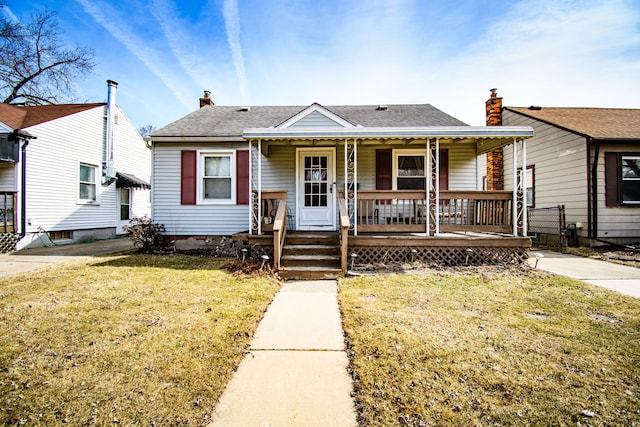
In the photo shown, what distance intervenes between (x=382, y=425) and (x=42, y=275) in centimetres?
722

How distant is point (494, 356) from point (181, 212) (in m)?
8.60

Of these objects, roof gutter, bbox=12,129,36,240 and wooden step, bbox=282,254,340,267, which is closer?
wooden step, bbox=282,254,340,267

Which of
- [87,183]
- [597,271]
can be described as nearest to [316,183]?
[597,271]

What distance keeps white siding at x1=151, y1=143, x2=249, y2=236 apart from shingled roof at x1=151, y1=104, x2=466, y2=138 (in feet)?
2.47

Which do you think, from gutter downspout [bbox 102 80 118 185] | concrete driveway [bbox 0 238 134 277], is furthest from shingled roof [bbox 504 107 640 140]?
gutter downspout [bbox 102 80 118 185]

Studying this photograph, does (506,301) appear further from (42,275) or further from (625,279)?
(42,275)

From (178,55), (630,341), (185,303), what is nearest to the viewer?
(630,341)

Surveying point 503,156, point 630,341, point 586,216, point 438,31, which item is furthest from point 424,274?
point 503,156

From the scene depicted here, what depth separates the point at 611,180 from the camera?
365 inches

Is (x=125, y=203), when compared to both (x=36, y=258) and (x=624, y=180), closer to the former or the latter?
(x=36, y=258)

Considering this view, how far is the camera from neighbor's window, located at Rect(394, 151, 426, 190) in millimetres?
8875

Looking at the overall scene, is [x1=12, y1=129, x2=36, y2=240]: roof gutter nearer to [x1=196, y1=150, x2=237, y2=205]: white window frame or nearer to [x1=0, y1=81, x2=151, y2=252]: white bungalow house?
[x1=0, y1=81, x2=151, y2=252]: white bungalow house

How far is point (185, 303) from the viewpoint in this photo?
4.27 m

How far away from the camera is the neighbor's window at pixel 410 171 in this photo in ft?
29.1
